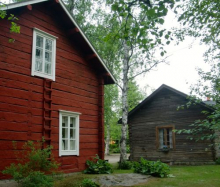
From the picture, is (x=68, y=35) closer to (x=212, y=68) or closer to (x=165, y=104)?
(x=212, y=68)

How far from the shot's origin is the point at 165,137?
816 inches

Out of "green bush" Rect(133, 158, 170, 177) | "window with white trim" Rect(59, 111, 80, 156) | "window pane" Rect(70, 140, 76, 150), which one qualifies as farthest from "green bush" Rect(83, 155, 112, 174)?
"green bush" Rect(133, 158, 170, 177)

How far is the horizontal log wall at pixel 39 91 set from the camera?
32.1 feet

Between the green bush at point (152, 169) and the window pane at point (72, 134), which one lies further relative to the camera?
the window pane at point (72, 134)

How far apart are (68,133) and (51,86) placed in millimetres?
2244

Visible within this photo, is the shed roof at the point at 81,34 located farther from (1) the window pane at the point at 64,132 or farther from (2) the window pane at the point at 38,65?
(1) the window pane at the point at 64,132

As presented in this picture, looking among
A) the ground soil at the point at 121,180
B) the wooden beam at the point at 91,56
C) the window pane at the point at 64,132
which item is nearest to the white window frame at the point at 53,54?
the wooden beam at the point at 91,56

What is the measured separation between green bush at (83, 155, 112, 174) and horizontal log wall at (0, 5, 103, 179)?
31cm

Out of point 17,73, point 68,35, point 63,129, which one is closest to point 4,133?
point 17,73

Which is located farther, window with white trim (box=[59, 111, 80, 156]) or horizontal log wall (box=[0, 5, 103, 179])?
window with white trim (box=[59, 111, 80, 156])

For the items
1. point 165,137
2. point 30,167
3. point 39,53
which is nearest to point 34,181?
point 30,167

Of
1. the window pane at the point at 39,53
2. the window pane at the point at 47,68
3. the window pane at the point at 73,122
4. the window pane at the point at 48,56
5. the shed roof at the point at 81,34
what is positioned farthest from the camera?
the window pane at the point at 73,122

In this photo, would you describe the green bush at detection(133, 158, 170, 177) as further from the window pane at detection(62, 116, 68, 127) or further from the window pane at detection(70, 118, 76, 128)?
the window pane at detection(62, 116, 68, 127)

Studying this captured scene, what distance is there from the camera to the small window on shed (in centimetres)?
2044
